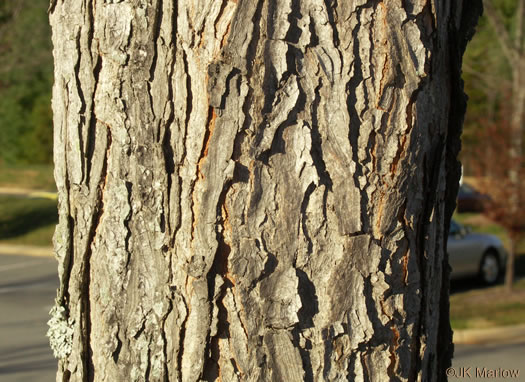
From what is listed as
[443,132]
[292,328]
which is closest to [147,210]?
[292,328]

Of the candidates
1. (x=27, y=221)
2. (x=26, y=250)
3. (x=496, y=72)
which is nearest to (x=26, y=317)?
(x=26, y=250)

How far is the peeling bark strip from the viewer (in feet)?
5.04

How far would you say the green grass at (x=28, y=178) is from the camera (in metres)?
19.9

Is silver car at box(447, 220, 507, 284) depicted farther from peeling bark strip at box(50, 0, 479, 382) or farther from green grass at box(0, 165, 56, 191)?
green grass at box(0, 165, 56, 191)

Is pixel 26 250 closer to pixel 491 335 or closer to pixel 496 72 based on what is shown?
pixel 491 335

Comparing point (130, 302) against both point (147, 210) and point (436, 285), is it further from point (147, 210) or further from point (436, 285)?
point (436, 285)

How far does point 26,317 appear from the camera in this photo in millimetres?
9453

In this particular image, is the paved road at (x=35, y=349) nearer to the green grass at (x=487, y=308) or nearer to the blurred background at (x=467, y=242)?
the blurred background at (x=467, y=242)

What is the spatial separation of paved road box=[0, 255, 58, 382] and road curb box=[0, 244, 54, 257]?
0.16 m

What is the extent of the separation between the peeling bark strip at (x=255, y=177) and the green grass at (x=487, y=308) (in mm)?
7249

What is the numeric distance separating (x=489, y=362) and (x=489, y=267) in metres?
3.80

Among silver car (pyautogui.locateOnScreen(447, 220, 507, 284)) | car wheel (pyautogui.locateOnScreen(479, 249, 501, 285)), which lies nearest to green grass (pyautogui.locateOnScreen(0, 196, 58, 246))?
silver car (pyautogui.locateOnScreen(447, 220, 507, 284))

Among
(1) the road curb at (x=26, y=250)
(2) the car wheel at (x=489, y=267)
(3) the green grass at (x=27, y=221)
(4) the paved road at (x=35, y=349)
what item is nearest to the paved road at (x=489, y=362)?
(4) the paved road at (x=35, y=349)

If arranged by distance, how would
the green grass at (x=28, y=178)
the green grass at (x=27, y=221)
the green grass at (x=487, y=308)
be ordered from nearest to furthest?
the green grass at (x=487, y=308), the green grass at (x=27, y=221), the green grass at (x=28, y=178)
